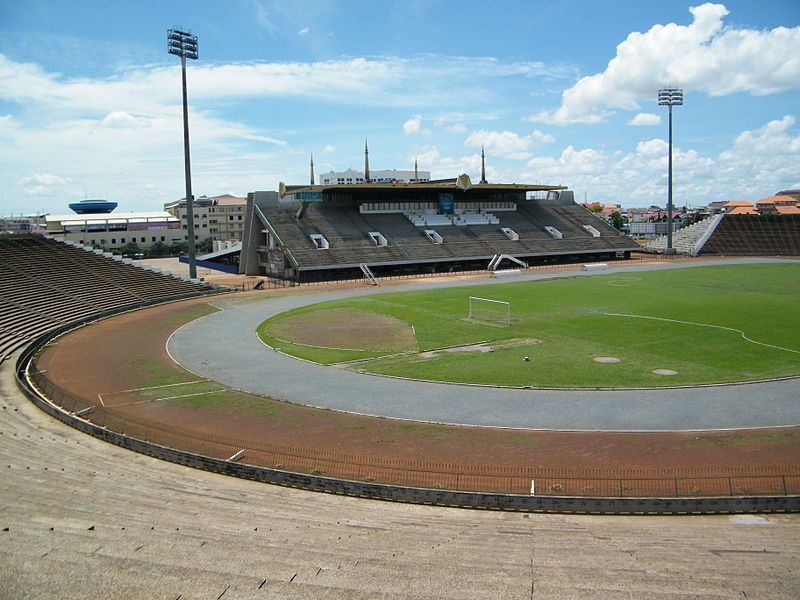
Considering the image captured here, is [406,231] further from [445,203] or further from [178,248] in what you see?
[178,248]

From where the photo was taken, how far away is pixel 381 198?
8944cm

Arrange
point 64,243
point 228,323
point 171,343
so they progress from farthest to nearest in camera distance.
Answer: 1. point 64,243
2. point 228,323
3. point 171,343

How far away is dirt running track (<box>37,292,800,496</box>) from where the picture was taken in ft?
59.5

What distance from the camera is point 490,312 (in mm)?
48000

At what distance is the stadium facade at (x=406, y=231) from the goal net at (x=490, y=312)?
2650 cm

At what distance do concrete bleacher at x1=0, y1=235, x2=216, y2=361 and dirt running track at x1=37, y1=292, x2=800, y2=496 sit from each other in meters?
17.4

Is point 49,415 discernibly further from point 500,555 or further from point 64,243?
point 64,243

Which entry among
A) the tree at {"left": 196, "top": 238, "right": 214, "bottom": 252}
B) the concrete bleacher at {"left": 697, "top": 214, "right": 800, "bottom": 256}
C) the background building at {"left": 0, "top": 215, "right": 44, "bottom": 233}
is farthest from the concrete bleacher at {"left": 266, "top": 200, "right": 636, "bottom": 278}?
the background building at {"left": 0, "top": 215, "right": 44, "bottom": 233}

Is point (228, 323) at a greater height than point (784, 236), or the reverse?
point (784, 236)

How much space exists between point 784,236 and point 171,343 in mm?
95113

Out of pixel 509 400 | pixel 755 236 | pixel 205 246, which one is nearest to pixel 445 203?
pixel 755 236

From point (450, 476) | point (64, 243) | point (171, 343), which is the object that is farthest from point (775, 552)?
point (64, 243)

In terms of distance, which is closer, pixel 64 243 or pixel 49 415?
pixel 49 415

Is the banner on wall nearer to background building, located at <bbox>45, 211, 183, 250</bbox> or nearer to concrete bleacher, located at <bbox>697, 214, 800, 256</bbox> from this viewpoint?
concrete bleacher, located at <bbox>697, 214, 800, 256</bbox>
